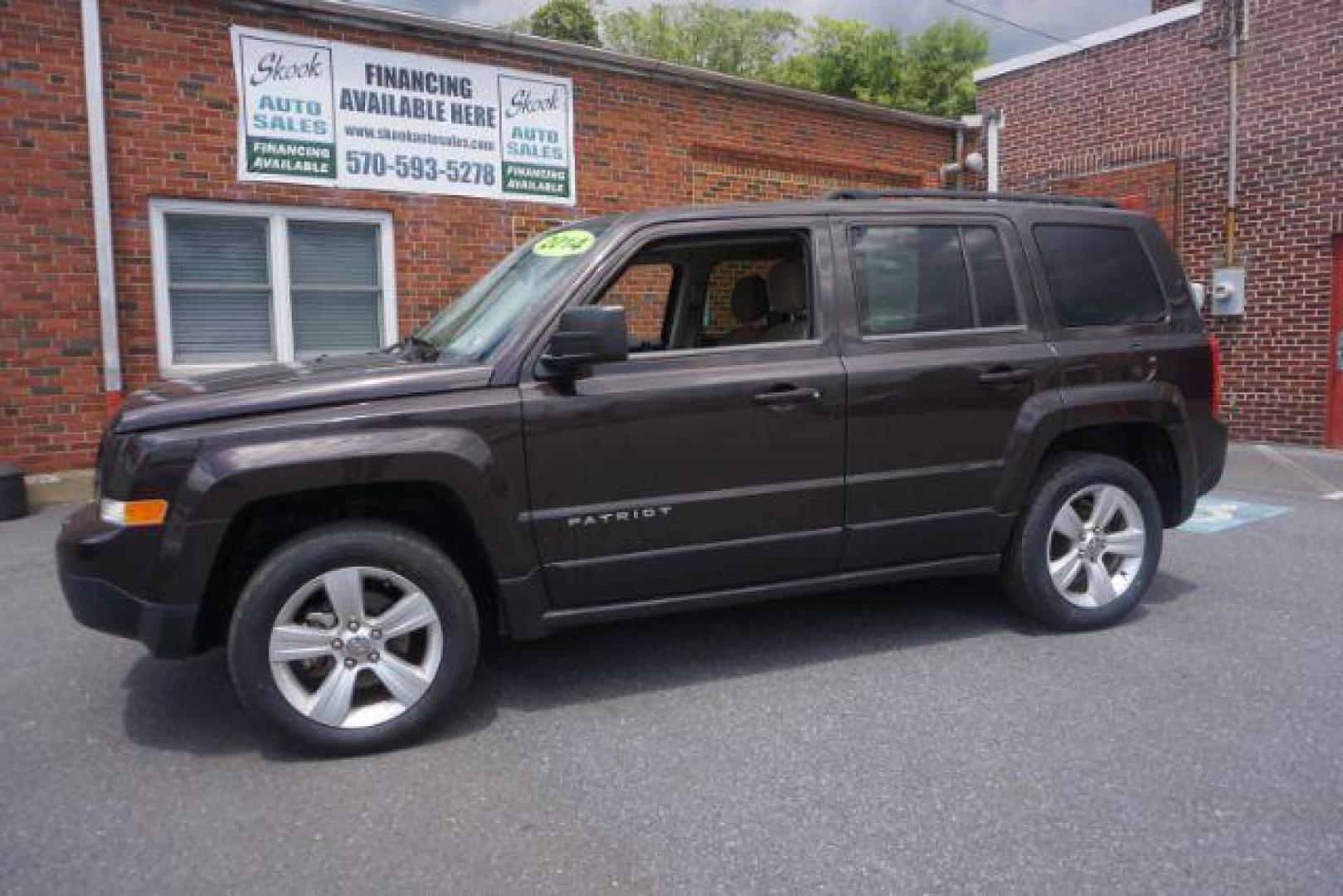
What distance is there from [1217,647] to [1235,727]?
0.92 metres

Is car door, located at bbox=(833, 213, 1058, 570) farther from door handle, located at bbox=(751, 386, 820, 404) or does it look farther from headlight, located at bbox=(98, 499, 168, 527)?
headlight, located at bbox=(98, 499, 168, 527)

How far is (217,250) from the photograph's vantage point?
8.42 meters

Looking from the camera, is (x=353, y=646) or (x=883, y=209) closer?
(x=353, y=646)

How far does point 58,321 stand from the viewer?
25.3ft

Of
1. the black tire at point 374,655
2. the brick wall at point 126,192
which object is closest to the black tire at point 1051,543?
the black tire at point 374,655

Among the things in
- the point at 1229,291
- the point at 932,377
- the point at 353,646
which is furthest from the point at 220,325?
the point at 1229,291

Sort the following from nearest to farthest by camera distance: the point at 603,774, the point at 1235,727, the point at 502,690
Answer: the point at 603,774, the point at 1235,727, the point at 502,690

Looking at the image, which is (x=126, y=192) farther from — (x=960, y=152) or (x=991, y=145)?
(x=991, y=145)

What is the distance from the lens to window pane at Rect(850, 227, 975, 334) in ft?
13.1

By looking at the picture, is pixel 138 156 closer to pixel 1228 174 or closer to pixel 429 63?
pixel 429 63

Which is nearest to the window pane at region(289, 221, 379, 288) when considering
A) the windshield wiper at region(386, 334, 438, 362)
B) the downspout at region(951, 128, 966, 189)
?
the windshield wiper at region(386, 334, 438, 362)

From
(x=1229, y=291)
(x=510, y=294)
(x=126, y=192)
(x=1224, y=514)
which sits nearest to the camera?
(x=510, y=294)

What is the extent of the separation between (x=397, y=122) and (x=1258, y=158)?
9442 mm

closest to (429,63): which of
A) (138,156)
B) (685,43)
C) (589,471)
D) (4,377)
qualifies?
(138,156)
